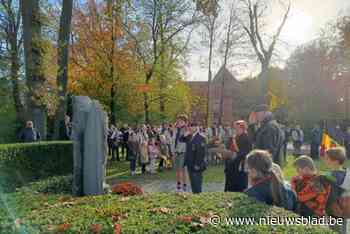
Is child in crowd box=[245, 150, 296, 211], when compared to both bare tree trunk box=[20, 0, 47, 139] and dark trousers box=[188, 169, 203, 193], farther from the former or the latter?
bare tree trunk box=[20, 0, 47, 139]

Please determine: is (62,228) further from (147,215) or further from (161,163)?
(161,163)

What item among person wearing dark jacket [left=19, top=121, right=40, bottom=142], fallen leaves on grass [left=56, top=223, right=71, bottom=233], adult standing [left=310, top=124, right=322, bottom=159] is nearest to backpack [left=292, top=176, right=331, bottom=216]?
fallen leaves on grass [left=56, top=223, right=71, bottom=233]

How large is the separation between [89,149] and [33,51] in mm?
6388

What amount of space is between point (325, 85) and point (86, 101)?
36.5 metres

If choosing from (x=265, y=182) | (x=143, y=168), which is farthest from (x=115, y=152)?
(x=265, y=182)

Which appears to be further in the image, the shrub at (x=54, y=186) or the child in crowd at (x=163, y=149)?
the child in crowd at (x=163, y=149)

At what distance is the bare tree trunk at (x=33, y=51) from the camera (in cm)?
1112

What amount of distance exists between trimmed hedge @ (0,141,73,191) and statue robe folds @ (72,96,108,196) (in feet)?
4.92

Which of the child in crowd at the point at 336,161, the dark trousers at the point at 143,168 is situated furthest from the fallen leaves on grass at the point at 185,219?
the dark trousers at the point at 143,168

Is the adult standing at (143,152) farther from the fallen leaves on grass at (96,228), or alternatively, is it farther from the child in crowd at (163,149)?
the fallen leaves on grass at (96,228)

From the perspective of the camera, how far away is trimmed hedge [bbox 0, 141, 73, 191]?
24.1 feet

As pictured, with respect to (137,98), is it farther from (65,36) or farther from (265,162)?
(265,162)

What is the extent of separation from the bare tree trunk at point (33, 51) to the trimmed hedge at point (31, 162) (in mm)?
2467

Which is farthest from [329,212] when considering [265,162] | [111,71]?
[111,71]
